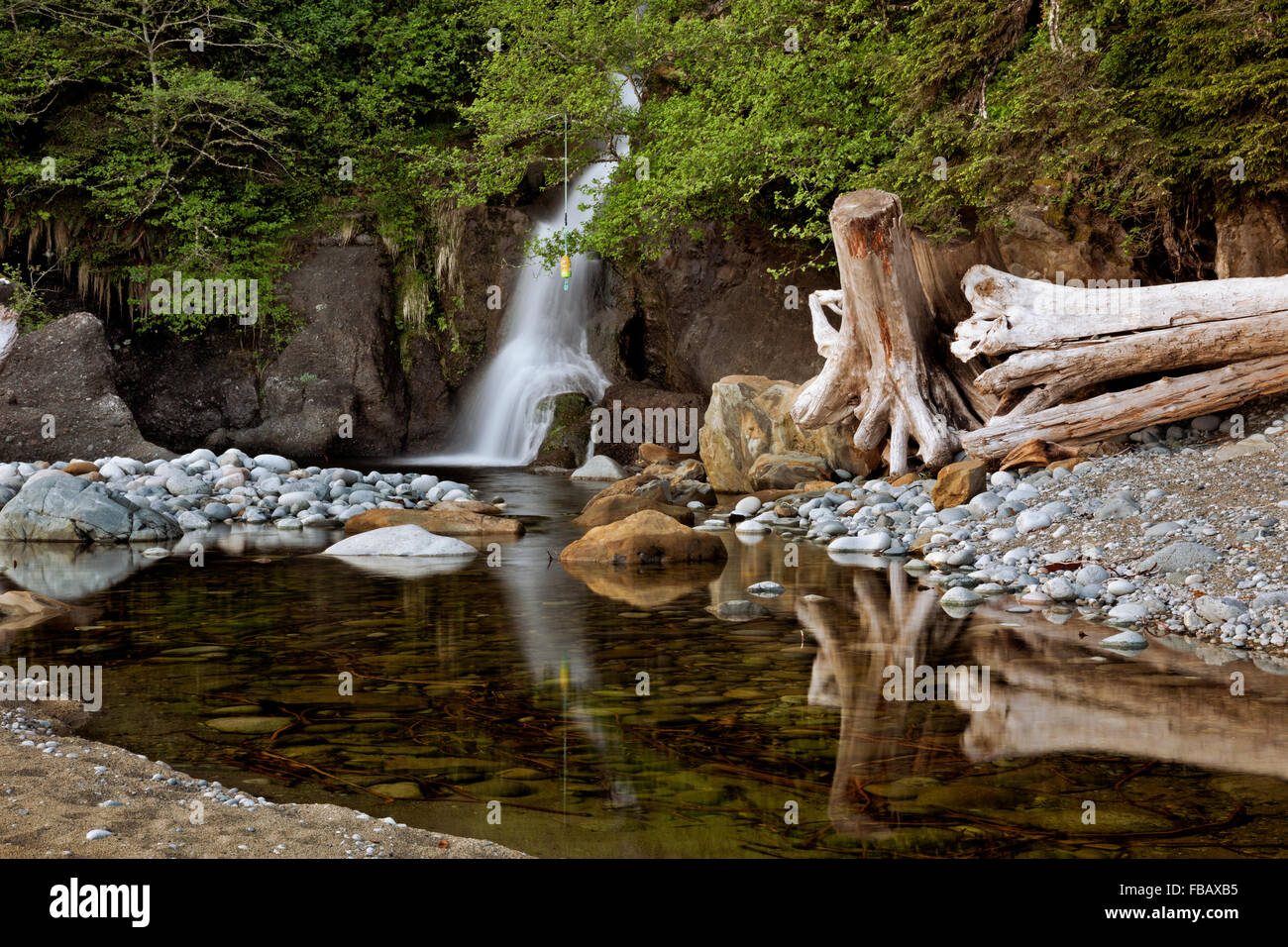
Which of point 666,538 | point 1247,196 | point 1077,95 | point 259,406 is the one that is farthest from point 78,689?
point 259,406

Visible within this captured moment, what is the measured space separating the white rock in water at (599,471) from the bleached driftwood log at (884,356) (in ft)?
14.6

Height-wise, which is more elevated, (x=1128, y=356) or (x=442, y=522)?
(x=1128, y=356)

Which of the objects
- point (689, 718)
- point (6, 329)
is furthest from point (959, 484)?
point (6, 329)

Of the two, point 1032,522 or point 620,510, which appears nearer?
point 1032,522

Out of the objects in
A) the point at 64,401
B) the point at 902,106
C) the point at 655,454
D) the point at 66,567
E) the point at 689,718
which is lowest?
the point at 689,718

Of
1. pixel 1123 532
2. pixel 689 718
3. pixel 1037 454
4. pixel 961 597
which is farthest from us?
pixel 1037 454

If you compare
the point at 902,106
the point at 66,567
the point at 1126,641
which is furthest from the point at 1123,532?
the point at 66,567

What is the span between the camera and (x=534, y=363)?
19766 mm

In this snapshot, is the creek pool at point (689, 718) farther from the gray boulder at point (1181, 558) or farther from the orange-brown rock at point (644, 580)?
the gray boulder at point (1181, 558)

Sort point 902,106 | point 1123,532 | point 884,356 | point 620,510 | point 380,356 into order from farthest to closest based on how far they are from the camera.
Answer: point 380,356 → point 902,106 → point 884,356 → point 620,510 → point 1123,532

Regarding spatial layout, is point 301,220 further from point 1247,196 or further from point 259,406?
point 1247,196

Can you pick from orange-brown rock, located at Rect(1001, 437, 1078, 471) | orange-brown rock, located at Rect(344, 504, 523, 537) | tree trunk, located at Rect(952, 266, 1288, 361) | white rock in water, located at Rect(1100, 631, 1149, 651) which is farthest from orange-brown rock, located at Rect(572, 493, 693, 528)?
white rock in water, located at Rect(1100, 631, 1149, 651)

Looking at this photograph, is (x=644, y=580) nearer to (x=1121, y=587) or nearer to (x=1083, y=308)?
(x=1121, y=587)

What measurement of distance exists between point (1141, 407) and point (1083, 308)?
107 cm
